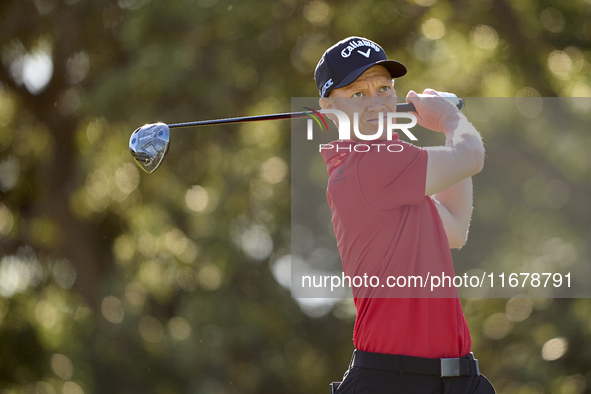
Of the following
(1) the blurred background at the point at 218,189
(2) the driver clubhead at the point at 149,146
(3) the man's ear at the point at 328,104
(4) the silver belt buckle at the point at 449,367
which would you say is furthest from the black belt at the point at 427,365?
(1) the blurred background at the point at 218,189

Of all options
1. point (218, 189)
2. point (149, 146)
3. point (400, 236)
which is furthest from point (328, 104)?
point (218, 189)

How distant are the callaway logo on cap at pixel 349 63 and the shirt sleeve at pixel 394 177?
265 mm

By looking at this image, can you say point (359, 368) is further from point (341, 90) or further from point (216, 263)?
point (216, 263)

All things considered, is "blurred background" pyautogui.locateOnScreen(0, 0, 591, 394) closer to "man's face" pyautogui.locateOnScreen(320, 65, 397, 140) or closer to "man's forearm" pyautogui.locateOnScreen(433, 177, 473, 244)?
"man's forearm" pyautogui.locateOnScreen(433, 177, 473, 244)

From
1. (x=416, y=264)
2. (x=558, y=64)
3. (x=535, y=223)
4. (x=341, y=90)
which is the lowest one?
(x=416, y=264)

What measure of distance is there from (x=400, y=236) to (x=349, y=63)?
0.54 m

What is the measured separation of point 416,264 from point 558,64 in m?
4.68

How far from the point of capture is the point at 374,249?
2.08 metres

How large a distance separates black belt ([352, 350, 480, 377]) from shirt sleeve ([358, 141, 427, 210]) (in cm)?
40

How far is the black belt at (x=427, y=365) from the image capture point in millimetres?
1931

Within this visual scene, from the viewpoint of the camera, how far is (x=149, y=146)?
2.74m

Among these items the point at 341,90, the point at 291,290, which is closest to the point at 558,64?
the point at 291,290

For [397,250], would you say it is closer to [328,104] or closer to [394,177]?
[394,177]

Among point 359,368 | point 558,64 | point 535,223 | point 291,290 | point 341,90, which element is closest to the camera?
point 359,368
